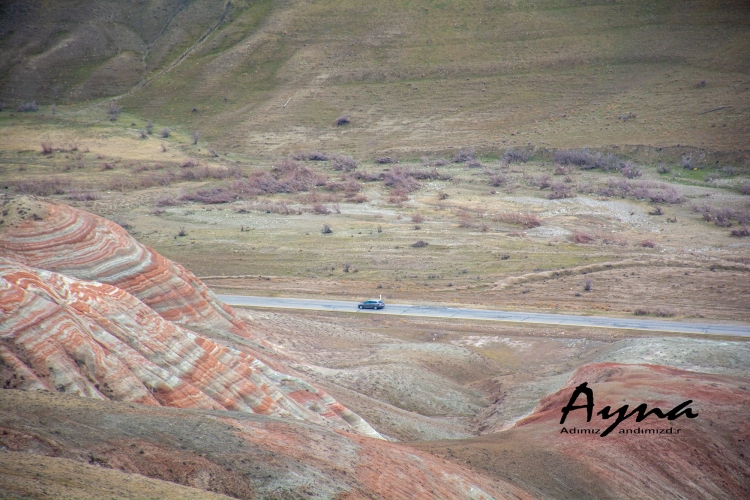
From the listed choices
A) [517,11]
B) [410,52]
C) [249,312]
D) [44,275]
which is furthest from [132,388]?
[517,11]

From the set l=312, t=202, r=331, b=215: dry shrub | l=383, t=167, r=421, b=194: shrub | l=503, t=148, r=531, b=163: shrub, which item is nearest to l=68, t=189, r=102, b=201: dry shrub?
l=312, t=202, r=331, b=215: dry shrub

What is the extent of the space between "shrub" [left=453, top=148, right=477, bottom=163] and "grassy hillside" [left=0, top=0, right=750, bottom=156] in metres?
2.14

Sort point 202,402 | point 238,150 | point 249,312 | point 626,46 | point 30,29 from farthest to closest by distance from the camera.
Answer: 1. point 30,29
2. point 626,46
3. point 238,150
4. point 249,312
5. point 202,402

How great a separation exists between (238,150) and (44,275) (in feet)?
232

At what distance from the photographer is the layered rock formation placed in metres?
16.5

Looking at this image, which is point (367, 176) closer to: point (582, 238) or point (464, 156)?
point (464, 156)

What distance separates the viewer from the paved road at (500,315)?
3684cm

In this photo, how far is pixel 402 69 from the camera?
334 ft

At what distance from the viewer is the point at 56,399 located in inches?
545

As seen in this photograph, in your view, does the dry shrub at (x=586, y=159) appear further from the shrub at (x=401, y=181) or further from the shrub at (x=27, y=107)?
the shrub at (x=27, y=107)

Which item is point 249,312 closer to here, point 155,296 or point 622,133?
point 155,296

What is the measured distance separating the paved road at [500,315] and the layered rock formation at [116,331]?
1294 centimetres

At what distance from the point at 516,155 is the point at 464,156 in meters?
5.95

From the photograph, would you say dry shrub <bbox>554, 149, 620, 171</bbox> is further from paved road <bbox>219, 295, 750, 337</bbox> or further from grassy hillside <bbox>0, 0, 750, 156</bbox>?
paved road <bbox>219, 295, 750, 337</bbox>
